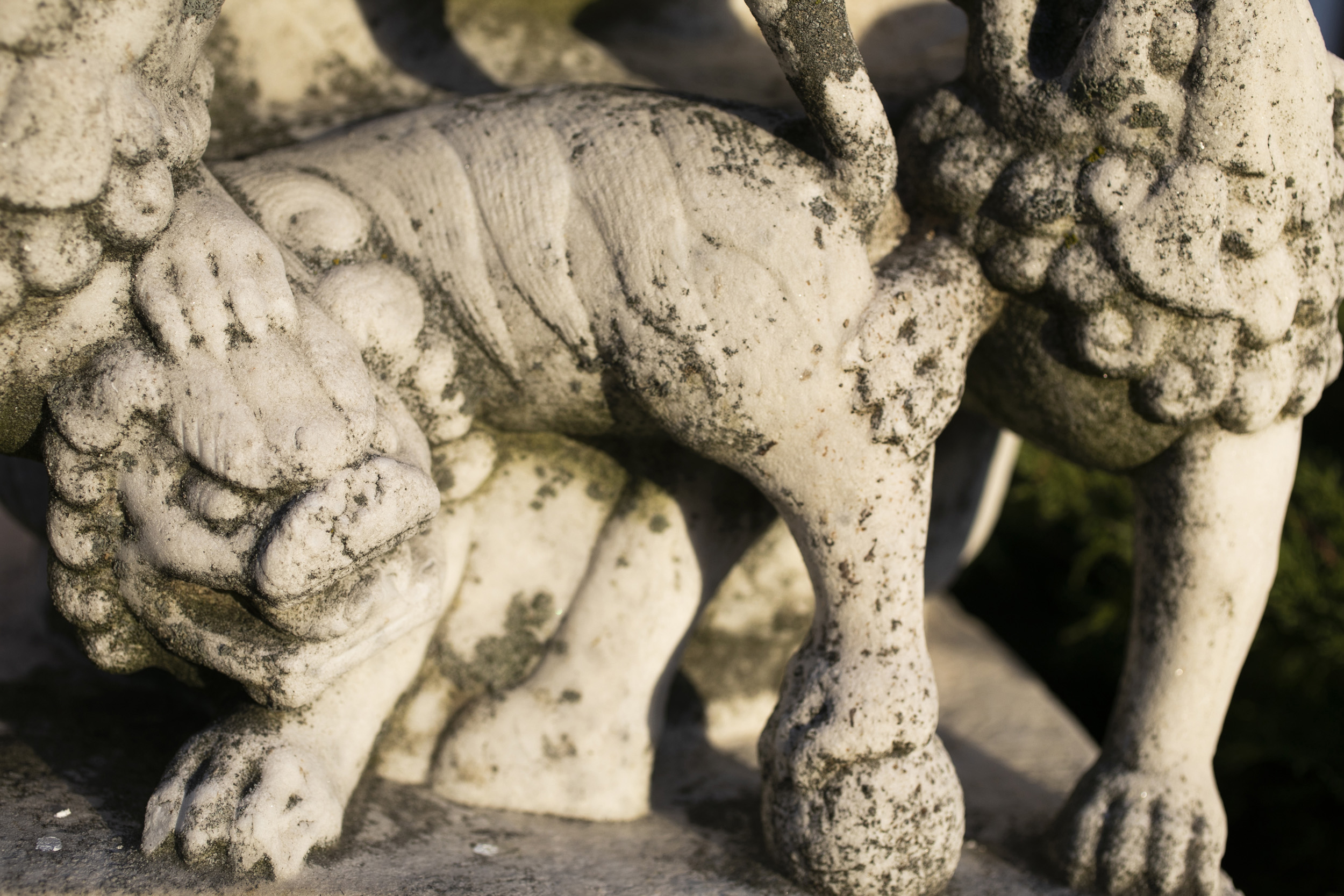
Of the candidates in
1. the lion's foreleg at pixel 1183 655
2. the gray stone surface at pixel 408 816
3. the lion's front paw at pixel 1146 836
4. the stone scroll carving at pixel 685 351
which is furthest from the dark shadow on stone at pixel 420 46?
the lion's front paw at pixel 1146 836

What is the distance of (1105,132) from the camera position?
1102mm

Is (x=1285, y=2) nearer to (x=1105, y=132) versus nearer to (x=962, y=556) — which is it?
(x=1105, y=132)

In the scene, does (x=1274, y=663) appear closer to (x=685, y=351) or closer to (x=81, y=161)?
(x=685, y=351)

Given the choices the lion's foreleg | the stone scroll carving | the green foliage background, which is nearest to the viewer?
the stone scroll carving

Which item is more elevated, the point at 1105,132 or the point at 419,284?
the point at 1105,132

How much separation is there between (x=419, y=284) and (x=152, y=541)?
0.36 meters

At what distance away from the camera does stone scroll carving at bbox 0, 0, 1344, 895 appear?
0.99 metres

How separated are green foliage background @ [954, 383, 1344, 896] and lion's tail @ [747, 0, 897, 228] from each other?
1143 mm

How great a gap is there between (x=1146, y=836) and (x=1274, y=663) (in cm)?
137

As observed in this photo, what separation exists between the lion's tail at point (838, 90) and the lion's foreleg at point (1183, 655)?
47 cm

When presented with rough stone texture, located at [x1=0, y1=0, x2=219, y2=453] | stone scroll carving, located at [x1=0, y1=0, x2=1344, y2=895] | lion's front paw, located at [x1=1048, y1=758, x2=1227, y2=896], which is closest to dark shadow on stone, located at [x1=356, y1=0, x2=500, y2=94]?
stone scroll carving, located at [x1=0, y1=0, x2=1344, y2=895]

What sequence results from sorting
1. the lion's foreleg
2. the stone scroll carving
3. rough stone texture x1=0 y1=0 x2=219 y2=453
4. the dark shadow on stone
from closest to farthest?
rough stone texture x1=0 y1=0 x2=219 y2=453 → the stone scroll carving → the lion's foreleg → the dark shadow on stone

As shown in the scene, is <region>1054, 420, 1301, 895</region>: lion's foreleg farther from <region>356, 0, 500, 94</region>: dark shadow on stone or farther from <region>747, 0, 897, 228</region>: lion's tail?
<region>356, 0, 500, 94</region>: dark shadow on stone

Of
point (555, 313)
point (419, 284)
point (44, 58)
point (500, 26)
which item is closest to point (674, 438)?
point (555, 313)
